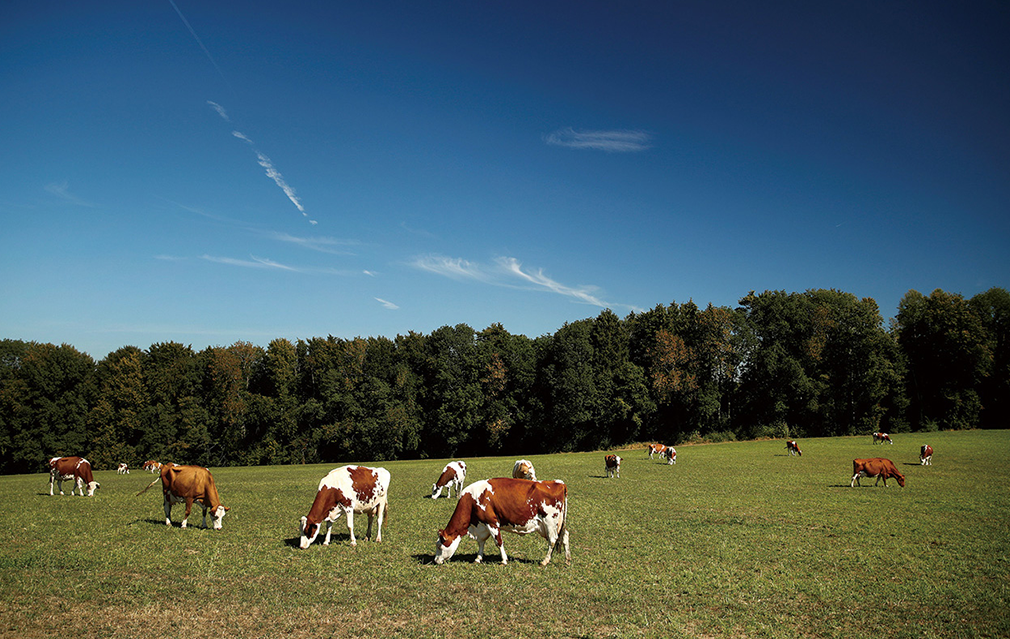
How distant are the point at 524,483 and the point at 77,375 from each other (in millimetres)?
71098

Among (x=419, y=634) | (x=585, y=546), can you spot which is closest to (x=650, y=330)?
(x=585, y=546)

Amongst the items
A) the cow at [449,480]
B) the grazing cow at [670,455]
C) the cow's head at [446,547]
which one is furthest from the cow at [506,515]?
the grazing cow at [670,455]

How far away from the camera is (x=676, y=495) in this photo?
23594 mm

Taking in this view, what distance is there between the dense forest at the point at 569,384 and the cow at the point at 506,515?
5482cm

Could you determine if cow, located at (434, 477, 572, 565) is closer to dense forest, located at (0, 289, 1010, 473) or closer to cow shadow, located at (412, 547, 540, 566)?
cow shadow, located at (412, 547, 540, 566)

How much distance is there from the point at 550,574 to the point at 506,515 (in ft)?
5.27

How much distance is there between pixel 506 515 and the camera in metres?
12.3

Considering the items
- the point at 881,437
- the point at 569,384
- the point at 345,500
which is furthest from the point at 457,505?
the point at 569,384

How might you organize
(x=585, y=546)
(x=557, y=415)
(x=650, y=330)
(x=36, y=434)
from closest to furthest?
(x=585, y=546)
(x=36, y=434)
(x=557, y=415)
(x=650, y=330)

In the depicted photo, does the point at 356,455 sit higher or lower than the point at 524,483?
lower

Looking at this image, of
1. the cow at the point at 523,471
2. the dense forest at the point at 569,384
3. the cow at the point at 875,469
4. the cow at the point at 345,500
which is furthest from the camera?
the dense forest at the point at 569,384

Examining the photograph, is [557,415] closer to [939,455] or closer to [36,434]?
[939,455]

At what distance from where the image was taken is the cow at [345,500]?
558 inches

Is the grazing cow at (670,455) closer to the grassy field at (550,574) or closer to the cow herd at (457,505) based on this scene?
the grassy field at (550,574)
